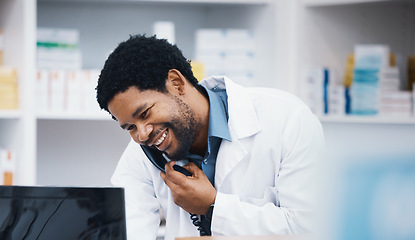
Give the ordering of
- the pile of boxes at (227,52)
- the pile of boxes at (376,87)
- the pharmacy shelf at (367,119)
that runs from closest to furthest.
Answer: the pharmacy shelf at (367,119)
the pile of boxes at (376,87)
the pile of boxes at (227,52)

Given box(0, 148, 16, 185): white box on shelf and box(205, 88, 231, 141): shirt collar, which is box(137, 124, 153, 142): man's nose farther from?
box(0, 148, 16, 185): white box on shelf

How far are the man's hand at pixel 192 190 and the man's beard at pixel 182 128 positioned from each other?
5cm

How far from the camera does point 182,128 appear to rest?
1.27 meters

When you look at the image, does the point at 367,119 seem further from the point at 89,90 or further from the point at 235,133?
the point at 89,90

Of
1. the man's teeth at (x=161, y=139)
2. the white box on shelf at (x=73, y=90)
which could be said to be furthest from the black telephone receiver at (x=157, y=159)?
the white box on shelf at (x=73, y=90)

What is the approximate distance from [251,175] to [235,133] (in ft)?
0.39

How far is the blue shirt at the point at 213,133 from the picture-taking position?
4.35 ft

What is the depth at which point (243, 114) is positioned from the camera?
1357mm

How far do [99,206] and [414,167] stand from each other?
629 millimetres

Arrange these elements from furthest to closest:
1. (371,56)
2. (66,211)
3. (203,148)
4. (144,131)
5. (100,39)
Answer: (100,39) < (371,56) < (203,148) < (144,131) < (66,211)

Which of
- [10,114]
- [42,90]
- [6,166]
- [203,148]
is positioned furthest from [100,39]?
[203,148]

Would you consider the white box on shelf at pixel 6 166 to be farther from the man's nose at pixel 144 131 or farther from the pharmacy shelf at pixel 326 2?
the pharmacy shelf at pixel 326 2

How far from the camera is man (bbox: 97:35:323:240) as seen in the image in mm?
1206

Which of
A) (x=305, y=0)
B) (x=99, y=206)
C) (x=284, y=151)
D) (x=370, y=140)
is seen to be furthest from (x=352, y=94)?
(x=370, y=140)
